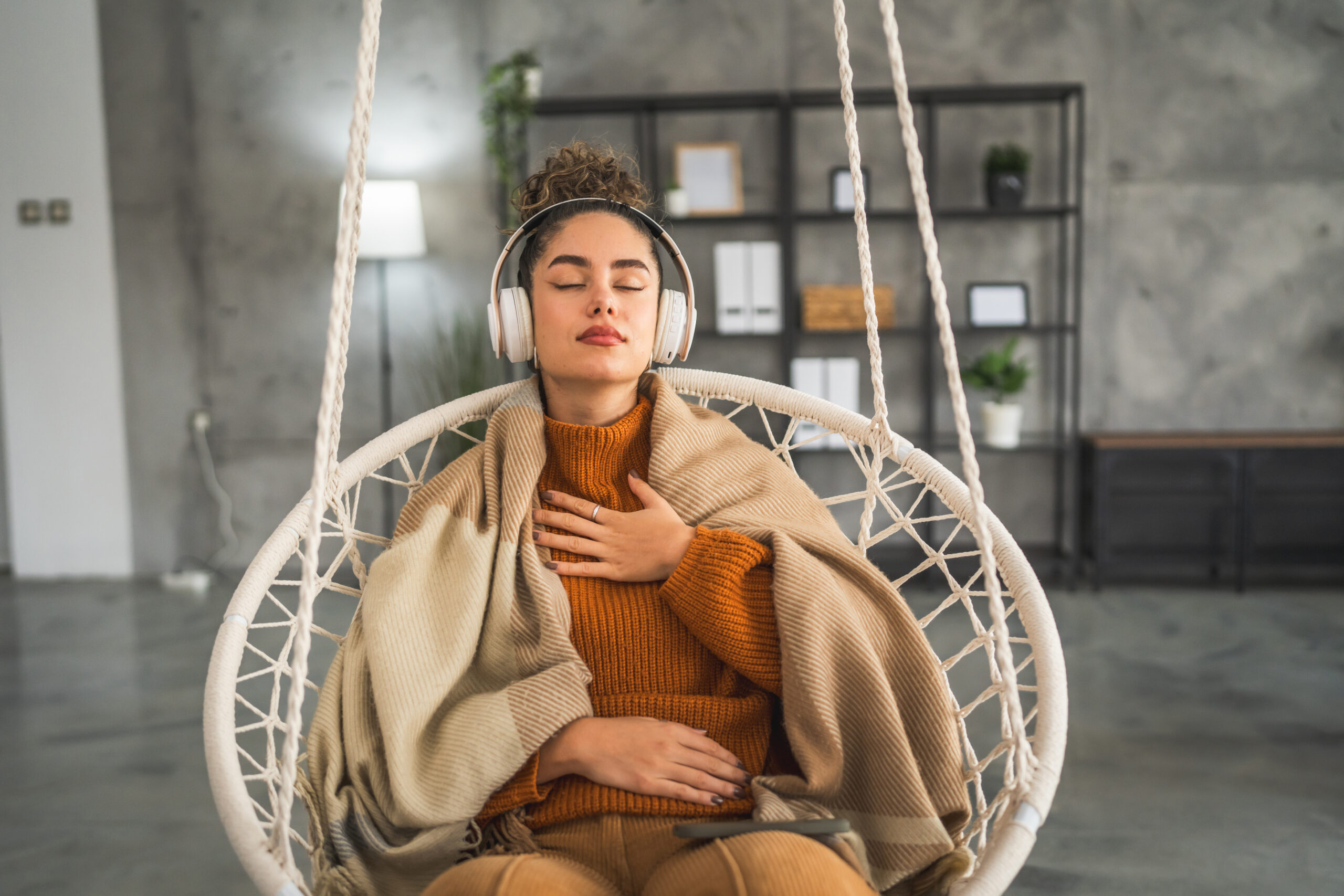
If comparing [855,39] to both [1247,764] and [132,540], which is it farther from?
[132,540]

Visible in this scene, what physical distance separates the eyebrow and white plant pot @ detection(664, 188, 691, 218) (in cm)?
271

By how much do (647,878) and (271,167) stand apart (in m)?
4.03

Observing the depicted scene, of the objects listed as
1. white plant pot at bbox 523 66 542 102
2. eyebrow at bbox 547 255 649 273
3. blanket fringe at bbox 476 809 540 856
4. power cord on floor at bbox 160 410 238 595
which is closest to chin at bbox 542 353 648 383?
eyebrow at bbox 547 255 649 273

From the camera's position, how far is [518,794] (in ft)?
3.62

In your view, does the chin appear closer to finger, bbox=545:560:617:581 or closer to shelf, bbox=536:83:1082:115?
finger, bbox=545:560:617:581

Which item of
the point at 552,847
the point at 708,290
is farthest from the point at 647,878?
the point at 708,290

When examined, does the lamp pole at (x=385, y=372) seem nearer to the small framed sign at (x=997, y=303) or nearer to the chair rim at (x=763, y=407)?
the small framed sign at (x=997, y=303)

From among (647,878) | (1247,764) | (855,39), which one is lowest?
(1247,764)

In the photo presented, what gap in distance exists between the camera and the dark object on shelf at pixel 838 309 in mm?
3953

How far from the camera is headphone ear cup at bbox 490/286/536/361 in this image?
1351mm

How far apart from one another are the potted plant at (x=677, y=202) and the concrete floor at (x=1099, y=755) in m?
2.20

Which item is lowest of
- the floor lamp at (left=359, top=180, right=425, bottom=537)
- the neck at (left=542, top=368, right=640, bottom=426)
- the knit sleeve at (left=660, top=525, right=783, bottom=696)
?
the knit sleeve at (left=660, top=525, right=783, bottom=696)

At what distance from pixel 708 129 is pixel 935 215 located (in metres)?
1.07

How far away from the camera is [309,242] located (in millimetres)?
4266
